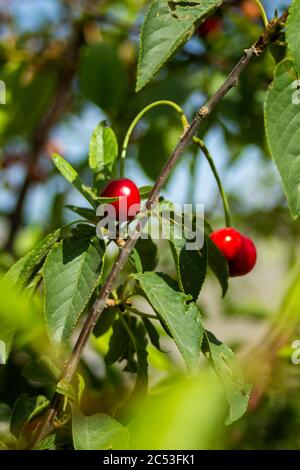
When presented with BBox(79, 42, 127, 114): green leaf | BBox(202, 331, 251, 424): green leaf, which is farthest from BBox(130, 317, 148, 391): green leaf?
BBox(79, 42, 127, 114): green leaf

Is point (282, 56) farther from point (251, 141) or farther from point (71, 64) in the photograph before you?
point (71, 64)

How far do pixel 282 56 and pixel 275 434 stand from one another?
2.98 ft

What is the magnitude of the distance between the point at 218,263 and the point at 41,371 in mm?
246

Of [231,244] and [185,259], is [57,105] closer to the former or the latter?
[231,244]

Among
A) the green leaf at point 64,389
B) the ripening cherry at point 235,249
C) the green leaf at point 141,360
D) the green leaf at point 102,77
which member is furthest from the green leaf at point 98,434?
the green leaf at point 102,77

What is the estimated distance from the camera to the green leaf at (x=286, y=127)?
681mm

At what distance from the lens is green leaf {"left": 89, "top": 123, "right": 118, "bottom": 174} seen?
0.88 metres

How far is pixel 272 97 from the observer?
2.41 ft

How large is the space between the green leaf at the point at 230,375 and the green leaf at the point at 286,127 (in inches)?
6.0

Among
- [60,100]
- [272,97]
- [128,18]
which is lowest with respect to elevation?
[272,97]

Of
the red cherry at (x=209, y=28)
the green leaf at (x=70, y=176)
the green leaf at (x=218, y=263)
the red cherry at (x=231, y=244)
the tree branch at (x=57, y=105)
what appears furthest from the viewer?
the tree branch at (x=57, y=105)

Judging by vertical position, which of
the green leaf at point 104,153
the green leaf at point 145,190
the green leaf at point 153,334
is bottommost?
the green leaf at point 153,334

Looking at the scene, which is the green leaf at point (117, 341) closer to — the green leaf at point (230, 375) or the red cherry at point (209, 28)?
the green leaf at point (230, 375)
